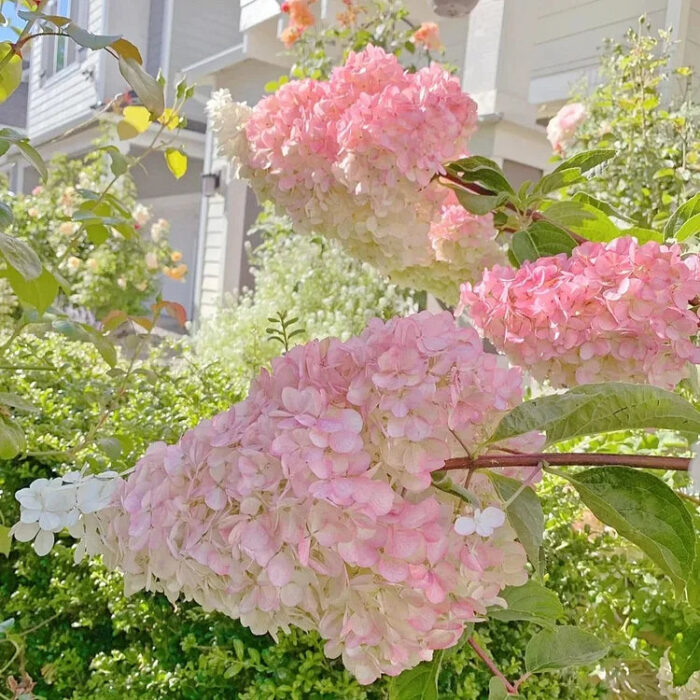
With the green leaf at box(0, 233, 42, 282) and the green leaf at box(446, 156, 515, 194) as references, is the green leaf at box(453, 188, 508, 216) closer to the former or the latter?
the green leaf at box(446, 156, 515, 194)

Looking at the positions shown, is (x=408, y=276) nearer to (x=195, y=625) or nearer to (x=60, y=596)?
(x=195, y=625)

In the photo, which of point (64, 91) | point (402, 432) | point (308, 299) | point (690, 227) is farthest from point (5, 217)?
point (64, 91)

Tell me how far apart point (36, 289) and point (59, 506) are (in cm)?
42

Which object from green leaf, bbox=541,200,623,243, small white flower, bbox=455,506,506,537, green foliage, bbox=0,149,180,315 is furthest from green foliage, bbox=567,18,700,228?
green foliage, bbox=0,149,180,315

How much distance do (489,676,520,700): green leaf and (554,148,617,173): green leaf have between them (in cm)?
69

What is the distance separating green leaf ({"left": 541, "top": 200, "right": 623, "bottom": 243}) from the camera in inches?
43.8

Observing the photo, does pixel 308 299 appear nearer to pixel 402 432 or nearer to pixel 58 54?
pixel 402 432

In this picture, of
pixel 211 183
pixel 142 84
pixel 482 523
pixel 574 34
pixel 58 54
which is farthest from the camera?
pixel 58 54

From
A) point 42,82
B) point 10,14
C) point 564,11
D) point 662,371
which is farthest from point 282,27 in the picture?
point 42,82

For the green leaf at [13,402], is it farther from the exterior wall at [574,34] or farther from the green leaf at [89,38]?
the exterior wall at [574,34]

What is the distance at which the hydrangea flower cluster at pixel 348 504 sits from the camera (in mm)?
537

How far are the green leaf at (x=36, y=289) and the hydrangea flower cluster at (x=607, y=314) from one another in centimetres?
57

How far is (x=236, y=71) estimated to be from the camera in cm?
641

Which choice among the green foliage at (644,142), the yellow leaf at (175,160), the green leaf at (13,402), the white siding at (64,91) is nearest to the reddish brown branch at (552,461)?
the green leaf at (13,402)
